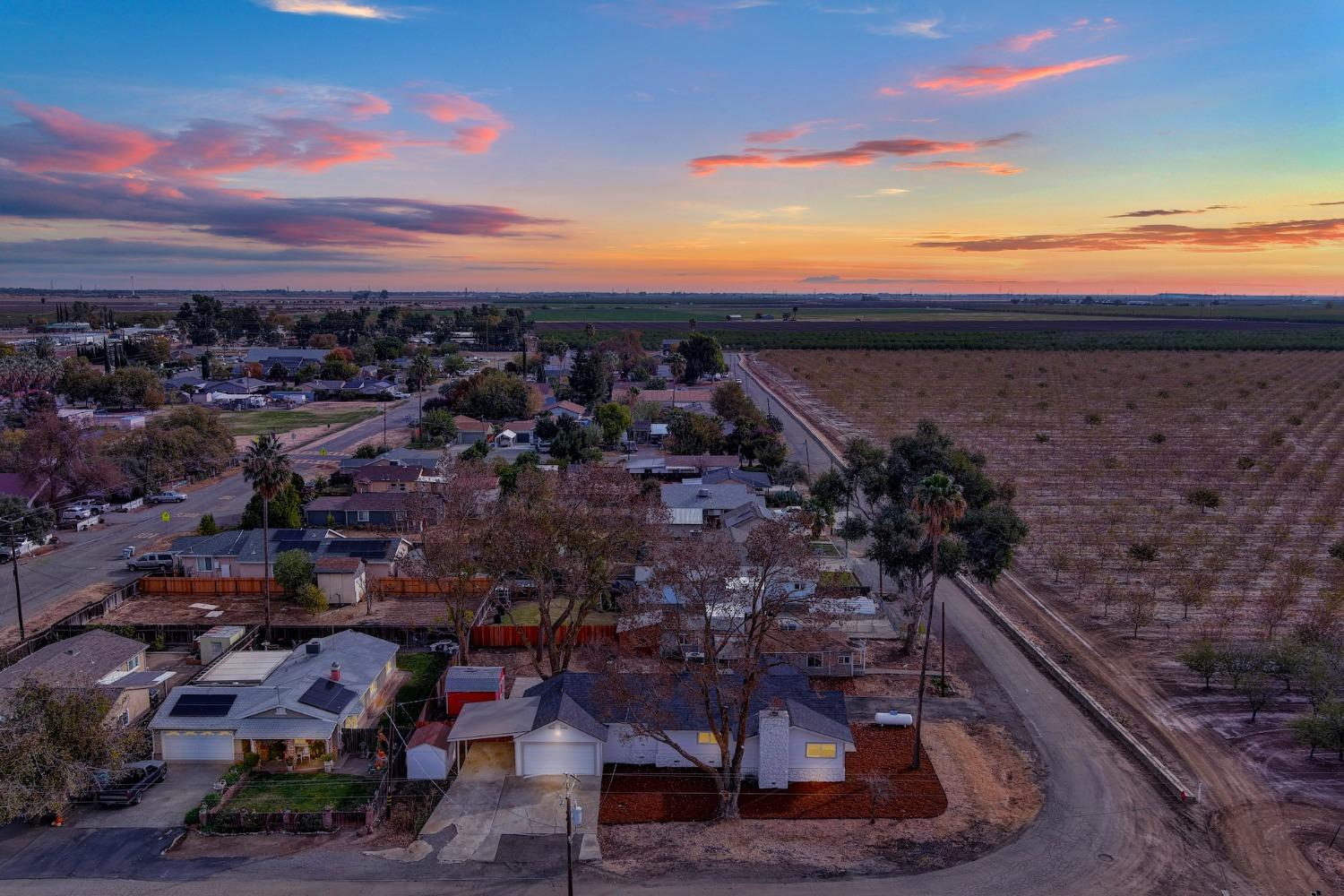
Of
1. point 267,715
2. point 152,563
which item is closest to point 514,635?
point 267,715

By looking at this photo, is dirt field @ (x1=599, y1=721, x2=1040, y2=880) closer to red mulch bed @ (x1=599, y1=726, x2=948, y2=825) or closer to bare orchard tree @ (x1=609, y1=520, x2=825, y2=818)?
red mulch bed @ (x1=599, y1=726, x2=948, y2=825)

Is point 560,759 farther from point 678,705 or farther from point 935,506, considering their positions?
point 935,506

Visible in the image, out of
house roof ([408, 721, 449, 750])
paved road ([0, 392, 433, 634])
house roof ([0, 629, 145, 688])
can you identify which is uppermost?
house roof ([0, 629, 145, 688])

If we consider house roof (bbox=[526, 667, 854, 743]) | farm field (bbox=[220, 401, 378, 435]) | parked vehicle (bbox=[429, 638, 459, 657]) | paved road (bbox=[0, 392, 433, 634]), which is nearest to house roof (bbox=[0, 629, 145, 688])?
paved road (bbox=[0, 392, 433, 634])

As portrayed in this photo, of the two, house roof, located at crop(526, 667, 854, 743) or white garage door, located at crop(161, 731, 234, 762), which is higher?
house roof, located at crop(526, 667, 854, 743)

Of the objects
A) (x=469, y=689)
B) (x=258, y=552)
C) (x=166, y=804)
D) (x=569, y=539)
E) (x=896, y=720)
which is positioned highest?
(x=569, y=539)
